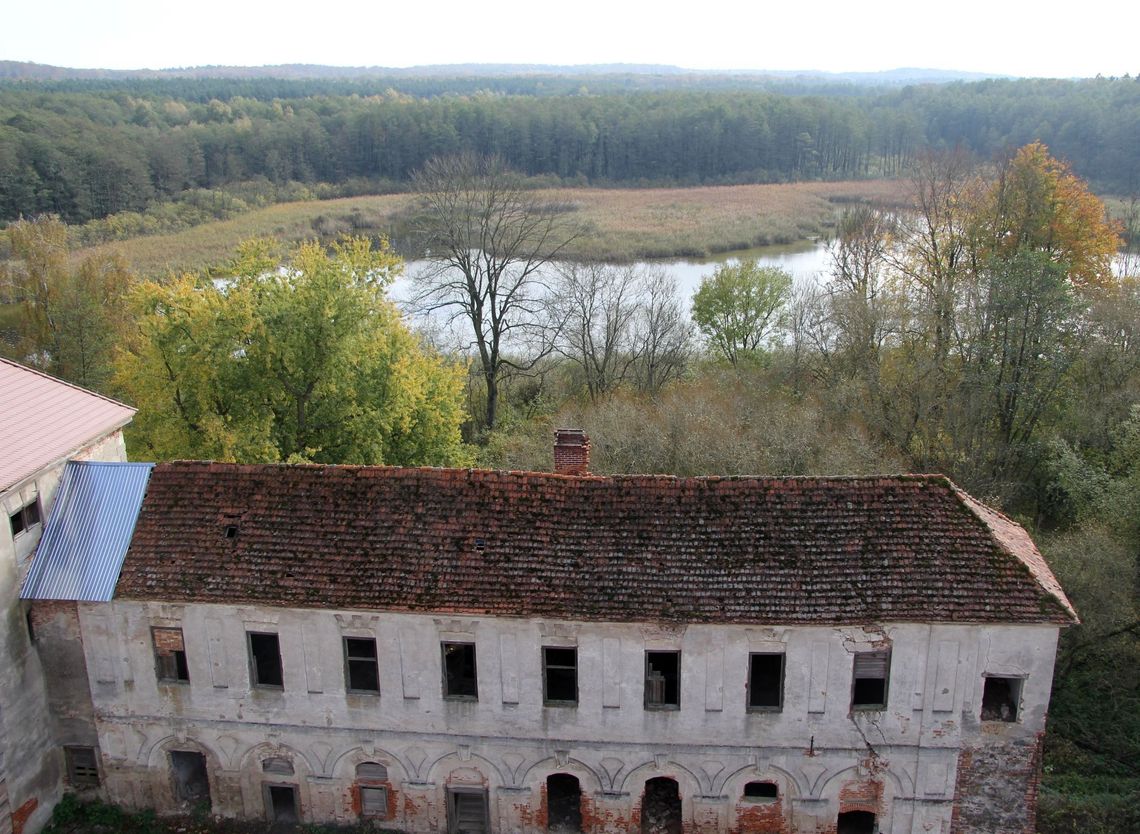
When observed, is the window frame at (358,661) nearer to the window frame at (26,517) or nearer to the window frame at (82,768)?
the window frame at (82,768)

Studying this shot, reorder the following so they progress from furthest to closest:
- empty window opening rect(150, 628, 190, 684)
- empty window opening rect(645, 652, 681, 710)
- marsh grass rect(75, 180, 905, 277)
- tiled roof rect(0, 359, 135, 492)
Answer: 1. marsh grass rect(75, 180, 905, 277)
2. empty window opening rect(150, 628, 190, 684)
3. tiled roof rect(0, 359, 135, 492)
4. empty window opening rect(645, 652, 681, 710)

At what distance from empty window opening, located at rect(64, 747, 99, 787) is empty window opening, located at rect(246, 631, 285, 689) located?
154 inches

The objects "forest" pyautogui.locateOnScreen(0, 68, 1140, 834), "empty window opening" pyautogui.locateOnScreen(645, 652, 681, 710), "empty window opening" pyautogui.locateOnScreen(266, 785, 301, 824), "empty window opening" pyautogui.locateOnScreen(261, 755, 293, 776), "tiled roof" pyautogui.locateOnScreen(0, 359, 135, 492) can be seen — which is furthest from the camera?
"forest" pyautogui.locateOnScreen(0, 68, 1140, 834)

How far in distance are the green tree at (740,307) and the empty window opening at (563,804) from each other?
94.0ft

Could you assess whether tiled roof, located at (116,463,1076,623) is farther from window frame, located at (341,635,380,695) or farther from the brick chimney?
the brick chimney

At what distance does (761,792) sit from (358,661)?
7867mm

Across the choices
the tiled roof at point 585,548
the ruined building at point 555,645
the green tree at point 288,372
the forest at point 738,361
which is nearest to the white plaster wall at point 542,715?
the ruined building at point 555,645

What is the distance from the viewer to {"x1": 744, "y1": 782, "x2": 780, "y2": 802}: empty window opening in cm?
1703

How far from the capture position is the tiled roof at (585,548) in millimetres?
15727

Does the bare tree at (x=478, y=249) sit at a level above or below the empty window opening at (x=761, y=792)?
above

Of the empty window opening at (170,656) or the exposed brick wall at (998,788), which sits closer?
the exposed brick wall at (998,788)

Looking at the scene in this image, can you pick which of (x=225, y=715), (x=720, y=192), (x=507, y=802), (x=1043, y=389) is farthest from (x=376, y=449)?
(x=720, y=192)

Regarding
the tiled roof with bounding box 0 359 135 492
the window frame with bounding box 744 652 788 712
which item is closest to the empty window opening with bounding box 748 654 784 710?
the window frame with bounding box 744 652 788 712

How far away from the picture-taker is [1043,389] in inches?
1246
